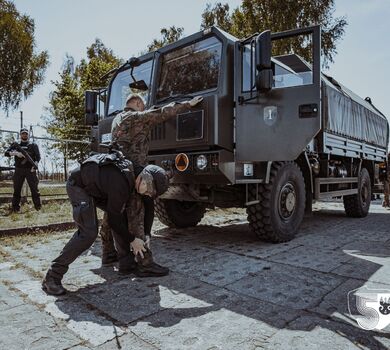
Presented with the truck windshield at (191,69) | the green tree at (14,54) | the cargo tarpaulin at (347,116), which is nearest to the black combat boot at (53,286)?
the truck windshield at (191,69)

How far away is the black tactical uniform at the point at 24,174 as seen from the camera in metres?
6.96

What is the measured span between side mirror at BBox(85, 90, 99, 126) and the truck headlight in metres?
2.32

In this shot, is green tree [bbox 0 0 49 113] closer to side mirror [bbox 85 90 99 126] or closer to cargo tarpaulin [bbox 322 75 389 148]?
side mirror [bbox 85 90 99 126]

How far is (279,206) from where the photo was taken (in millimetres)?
4410

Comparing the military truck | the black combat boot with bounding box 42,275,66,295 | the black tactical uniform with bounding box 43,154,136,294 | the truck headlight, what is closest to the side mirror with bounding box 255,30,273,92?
the military truck

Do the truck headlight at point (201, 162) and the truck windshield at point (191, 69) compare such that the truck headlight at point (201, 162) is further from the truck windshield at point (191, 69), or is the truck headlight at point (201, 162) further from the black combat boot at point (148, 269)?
the black combat boot at point (148, 269)

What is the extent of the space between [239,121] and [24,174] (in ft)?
16.6

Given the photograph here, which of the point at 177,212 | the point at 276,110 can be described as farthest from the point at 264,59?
the point at 177,212

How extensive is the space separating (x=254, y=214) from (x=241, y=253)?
553 millimetres

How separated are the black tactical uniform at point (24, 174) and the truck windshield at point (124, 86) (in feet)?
9.34

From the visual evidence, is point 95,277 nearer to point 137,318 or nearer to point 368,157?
point 137,318

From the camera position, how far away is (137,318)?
2.25 m

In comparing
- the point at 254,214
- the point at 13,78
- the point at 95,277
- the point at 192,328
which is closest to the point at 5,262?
the point at 95,277

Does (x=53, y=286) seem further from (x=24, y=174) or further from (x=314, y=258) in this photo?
(x=24, y=174)
